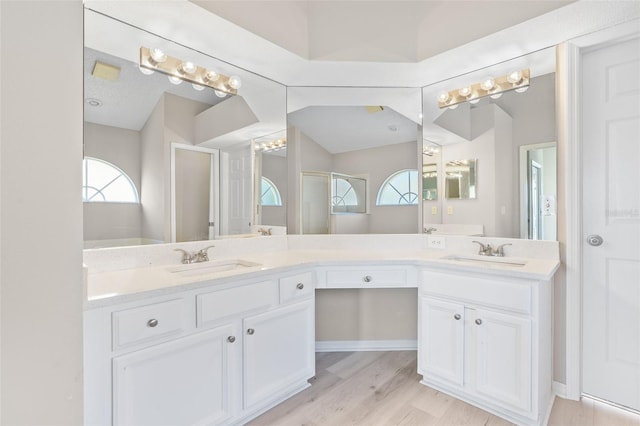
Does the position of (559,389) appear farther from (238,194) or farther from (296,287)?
(238,194)

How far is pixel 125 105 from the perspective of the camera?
1766 millimetres

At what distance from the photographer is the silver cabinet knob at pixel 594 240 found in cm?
182

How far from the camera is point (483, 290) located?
67.9 inches

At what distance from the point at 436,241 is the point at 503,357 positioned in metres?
0.92

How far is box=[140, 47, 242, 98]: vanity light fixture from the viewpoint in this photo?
6.03ft

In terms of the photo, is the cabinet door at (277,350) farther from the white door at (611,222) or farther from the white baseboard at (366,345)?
the white door at (611,222)

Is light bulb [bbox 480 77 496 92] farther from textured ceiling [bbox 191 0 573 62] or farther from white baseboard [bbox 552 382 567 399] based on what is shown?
white baseboard [bbox 552 382 567 399]

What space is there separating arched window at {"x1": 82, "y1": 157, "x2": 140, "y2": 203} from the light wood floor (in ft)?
4.69

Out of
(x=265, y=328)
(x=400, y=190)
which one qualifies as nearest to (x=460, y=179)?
(x=400, y=190)

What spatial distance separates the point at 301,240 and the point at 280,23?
4.93ft

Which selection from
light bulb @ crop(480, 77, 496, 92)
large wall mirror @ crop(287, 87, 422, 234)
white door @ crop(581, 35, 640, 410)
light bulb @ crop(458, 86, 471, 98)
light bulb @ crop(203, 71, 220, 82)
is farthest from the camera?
large wall mirror @ crop(287, 87, 422, 234)

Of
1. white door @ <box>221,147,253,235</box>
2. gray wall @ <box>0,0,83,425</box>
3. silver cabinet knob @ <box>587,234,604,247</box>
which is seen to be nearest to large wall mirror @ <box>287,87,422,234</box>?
white door @ <box>221,147,253,235</box>

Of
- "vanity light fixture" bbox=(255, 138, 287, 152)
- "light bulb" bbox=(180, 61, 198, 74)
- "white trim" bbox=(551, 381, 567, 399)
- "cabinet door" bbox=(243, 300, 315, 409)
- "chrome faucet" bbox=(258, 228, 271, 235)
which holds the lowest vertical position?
"white trim" bbox=(551, 381, 567, 399)

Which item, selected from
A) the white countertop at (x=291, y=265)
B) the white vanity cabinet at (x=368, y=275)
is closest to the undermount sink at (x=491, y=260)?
the white countertop at (x=291, y=265)
